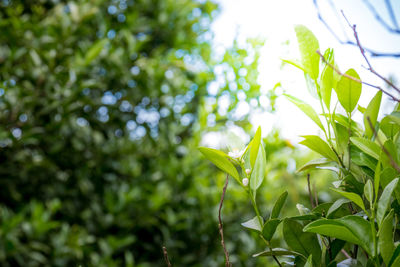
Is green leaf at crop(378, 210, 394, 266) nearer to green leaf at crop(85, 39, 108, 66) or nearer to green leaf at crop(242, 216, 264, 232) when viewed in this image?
green leaf at crop(242, 216, 264, 232)

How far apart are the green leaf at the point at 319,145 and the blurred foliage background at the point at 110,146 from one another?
2.13 ft

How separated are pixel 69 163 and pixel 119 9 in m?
0.82

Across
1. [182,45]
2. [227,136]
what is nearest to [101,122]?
[182,45]

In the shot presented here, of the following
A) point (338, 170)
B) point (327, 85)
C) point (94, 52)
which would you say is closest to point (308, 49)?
point (327, 85)

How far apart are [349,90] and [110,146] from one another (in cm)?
119

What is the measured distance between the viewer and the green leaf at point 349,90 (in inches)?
15.0

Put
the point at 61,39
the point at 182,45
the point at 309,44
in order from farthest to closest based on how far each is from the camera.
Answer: the point at 182,45 → the point at 61,39 → the point at 309,44

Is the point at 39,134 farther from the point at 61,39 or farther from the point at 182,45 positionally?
the point at 182,45

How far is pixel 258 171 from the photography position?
406 mm

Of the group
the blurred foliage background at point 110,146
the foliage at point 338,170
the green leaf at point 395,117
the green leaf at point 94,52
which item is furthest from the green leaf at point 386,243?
the green leaf at point 94,52

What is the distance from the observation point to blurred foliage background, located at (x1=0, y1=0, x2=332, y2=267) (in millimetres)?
1213

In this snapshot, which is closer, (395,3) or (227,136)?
(227,136)

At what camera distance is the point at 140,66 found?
1587 millimetres

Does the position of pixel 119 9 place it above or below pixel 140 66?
above
